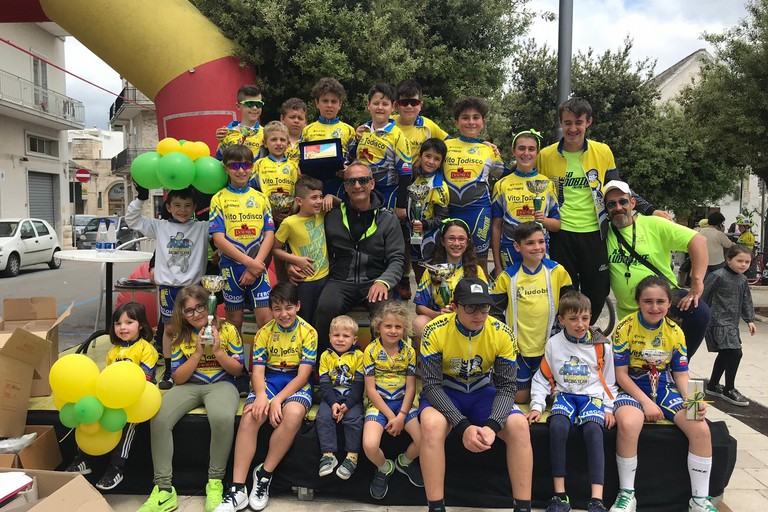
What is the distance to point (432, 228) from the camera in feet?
14.1

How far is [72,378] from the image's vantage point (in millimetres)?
2959

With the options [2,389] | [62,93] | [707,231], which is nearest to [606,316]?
[707,231]

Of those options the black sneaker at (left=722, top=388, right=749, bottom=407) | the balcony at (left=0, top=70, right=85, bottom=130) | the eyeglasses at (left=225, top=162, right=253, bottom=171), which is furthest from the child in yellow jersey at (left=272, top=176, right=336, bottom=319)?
the balcony at (left=0, top=70, right=85, bottom=130)

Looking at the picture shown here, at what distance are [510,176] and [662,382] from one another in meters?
1.84

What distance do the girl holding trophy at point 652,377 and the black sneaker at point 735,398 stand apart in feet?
7.72

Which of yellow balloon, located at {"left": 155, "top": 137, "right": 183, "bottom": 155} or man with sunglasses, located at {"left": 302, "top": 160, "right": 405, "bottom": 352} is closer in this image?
man with sunglasses, located at {"left": 302, "top": 160, "right": 405, "bottom": 352}

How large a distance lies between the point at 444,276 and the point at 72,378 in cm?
233

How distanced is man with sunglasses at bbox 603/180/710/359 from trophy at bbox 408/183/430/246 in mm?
1346

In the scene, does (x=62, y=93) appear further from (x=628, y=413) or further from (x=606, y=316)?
(x=628, y=413)

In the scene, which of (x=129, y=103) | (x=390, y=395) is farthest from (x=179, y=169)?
(x=129, y=103)

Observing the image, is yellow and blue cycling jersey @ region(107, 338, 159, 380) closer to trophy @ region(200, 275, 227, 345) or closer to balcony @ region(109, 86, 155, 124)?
trophy @ region(200, 275, 227, 345)

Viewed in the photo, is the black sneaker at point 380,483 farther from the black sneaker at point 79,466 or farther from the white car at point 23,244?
the white car at point 23,244

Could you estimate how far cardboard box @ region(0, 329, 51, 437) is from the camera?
128 inches

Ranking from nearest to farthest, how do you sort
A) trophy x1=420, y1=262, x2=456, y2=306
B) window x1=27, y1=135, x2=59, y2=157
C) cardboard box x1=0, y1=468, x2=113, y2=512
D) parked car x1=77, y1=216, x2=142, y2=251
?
1. cardboard box x1=0, y1=468, x2=113, y2=512
2. trophy x1=420, y1=262, x2=456, y2=306
3. parked car x1=77, y1=216, x2=142, y2=251
4. window x1=27, y1=135, x2=59, y2=157
